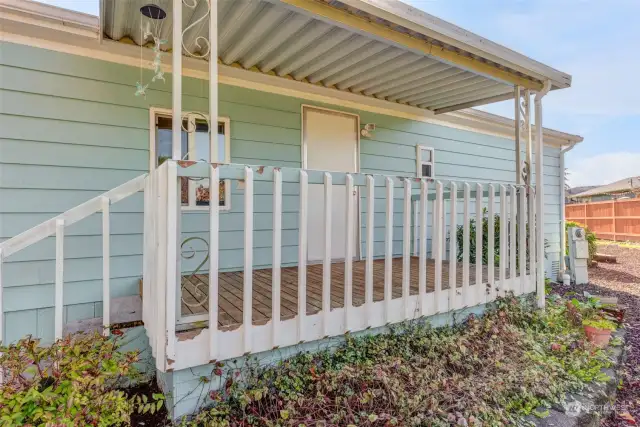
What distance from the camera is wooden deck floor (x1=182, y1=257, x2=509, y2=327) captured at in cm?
223

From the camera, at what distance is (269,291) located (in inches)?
113

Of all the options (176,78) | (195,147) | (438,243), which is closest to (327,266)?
(438,243)

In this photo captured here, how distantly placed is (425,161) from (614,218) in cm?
1249

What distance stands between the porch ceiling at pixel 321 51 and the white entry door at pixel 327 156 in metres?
0.43

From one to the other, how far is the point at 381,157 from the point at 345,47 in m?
1.89

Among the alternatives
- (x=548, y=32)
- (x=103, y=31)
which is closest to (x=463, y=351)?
(x=103, y=31)

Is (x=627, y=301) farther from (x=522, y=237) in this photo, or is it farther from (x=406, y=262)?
(x=406, y=262)

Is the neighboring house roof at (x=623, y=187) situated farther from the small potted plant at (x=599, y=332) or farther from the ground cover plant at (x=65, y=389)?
the ground cover plant at (x=65, y=389)

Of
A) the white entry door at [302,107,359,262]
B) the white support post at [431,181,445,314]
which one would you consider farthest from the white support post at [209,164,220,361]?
the white entry door at [302,107,359,262]

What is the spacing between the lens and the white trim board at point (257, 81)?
2822mm

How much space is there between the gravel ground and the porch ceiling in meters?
3.05

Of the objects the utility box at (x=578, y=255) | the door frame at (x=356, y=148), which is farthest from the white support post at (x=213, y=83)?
the utility box at (x=578, y=255)

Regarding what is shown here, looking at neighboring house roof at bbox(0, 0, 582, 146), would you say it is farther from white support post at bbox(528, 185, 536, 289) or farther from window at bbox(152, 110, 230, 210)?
white support post at bbox(528, 185, 536, 289)

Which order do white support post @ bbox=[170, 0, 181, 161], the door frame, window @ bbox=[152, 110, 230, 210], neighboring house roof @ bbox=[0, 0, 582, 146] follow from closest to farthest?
white support post @ bbox=[170, 0, 181, 161] < neighboring house roof @ bbox=[0, 0, 582, 146] < window @ bbox=[152, 110, 230, 210] < the door frame
